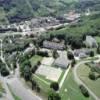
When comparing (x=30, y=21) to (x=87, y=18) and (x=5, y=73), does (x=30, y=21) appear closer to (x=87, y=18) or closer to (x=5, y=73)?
(x=87, y=18)

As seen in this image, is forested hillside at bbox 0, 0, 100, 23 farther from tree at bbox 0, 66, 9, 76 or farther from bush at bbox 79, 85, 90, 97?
bush at bbox 79, 85, 90, 97

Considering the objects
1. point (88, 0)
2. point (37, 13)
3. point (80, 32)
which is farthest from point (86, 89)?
point (88, 0)

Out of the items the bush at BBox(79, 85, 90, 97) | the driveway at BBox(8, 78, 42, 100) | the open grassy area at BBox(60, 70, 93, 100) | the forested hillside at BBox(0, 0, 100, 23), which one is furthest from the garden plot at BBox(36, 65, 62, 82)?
the forested hillside at BBox(0, 0, 100, 23)

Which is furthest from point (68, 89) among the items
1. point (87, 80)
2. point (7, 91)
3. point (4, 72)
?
point (4, 72)

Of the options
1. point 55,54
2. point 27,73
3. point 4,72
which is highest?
point 27,73

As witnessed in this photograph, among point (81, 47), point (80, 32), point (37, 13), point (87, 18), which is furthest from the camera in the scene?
point (37, 13)

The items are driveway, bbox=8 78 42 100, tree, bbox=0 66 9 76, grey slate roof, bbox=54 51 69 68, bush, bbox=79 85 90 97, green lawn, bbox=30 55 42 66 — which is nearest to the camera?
bush, bbox=79 85 90 97

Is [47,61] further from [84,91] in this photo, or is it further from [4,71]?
[84,91]
